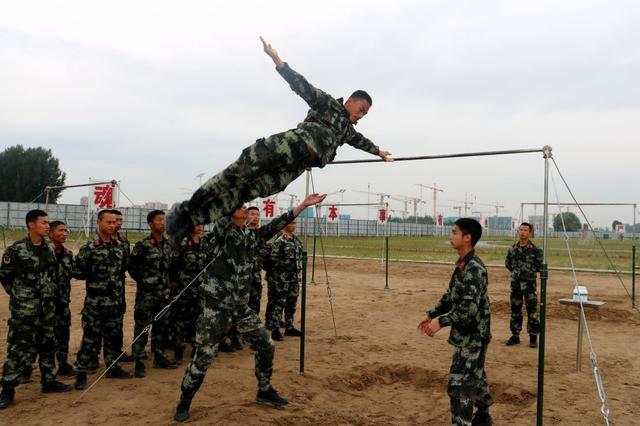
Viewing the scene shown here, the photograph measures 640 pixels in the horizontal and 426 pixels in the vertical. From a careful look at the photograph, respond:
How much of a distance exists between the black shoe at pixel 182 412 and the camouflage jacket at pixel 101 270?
4.96 feet

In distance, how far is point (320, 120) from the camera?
371cm

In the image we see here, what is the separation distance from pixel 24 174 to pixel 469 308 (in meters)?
48.1

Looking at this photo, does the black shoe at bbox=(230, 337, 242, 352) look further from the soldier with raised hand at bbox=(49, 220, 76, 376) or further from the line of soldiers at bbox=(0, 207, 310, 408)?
the soldier with raised hand at bbox=(49, 220, 76, 376)

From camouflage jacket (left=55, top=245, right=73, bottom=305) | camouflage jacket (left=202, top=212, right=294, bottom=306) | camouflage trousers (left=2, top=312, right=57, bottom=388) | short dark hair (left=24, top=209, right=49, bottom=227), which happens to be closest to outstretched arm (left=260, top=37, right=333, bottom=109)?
camouflage jacket (left=202, top=212, right=294, bottom=306)

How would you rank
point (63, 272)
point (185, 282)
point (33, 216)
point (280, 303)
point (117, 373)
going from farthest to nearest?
point (280, 303) < point (185, 282) < point (63, 272) < point (117, 373) < point (33, 216)

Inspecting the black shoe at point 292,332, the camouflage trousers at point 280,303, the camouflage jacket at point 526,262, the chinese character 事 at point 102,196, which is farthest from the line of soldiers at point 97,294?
the chinese character 事 at point 102,196

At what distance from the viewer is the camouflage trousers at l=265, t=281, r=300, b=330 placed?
290 inches

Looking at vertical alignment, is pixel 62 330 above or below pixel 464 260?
below

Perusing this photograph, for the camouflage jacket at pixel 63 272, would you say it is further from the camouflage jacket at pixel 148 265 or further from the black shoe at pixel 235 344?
the black shoe at pixel 235 344

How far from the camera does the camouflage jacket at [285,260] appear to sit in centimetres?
756

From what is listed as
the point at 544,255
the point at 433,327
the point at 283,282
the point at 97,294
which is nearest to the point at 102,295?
the point at 97,294

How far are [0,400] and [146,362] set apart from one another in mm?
1745

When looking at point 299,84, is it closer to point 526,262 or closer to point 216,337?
point 216,337


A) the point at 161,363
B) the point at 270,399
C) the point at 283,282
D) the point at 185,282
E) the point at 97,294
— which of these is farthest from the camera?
the point at 283,282
